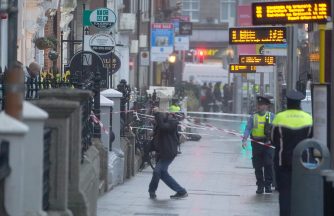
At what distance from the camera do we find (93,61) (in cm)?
2216

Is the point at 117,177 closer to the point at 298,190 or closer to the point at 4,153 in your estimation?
the point at 298,190

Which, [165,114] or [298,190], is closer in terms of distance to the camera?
[298,190]

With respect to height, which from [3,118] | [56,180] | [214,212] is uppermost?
[3,118]

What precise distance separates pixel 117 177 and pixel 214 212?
13.0 feet

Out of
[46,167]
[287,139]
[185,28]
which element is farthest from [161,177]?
[185,28]

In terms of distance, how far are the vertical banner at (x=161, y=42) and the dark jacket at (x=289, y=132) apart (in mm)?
35962

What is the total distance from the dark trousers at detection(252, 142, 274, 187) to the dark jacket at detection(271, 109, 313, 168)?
576 cm

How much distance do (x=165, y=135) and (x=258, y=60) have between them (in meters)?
10.7

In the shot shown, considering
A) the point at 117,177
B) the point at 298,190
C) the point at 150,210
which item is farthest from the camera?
the point at 117,177

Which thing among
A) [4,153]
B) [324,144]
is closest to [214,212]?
[324,144]

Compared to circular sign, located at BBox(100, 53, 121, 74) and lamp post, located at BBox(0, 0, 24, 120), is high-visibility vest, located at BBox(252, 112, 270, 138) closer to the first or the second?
circular sign, located at BBox(100, 53, 121, 74)

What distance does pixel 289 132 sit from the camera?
41.4 ft

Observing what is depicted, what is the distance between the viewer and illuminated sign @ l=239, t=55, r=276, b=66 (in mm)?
26562

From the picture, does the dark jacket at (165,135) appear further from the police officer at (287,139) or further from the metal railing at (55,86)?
the police officer at (287,139)
